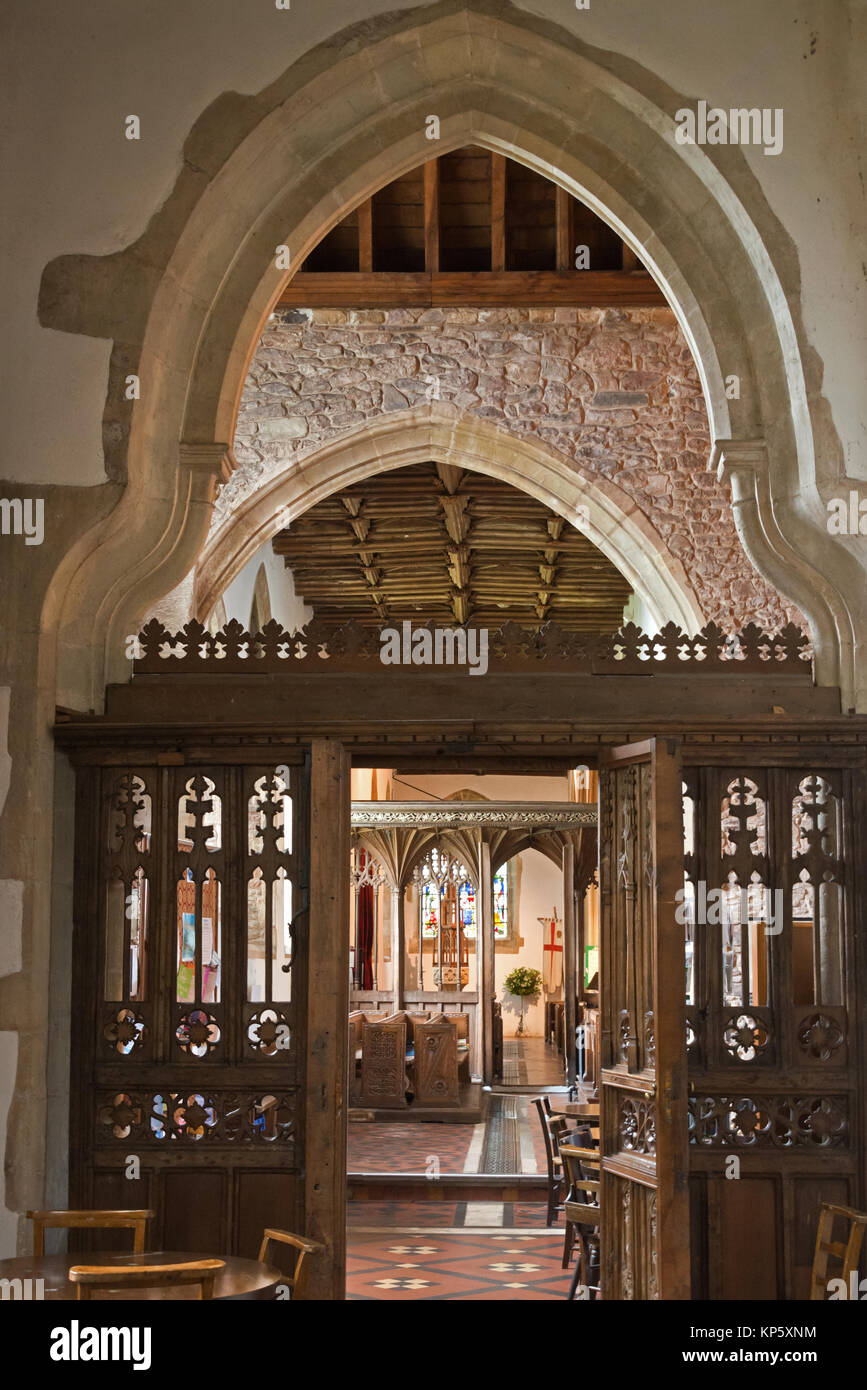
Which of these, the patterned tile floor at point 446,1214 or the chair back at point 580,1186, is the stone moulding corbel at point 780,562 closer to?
the chair back at point 580,1186

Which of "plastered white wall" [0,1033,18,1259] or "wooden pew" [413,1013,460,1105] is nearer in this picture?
"plastered white wall" [0,1033,18,1259]

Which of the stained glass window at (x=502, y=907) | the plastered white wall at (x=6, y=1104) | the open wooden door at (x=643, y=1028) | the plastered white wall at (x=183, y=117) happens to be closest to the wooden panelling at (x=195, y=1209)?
the plastered white wall at (x=6, y=1104)

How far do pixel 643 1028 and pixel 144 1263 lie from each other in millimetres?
1688

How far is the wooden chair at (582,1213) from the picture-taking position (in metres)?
5.65

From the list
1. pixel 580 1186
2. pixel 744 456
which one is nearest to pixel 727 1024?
pixel 580 1186

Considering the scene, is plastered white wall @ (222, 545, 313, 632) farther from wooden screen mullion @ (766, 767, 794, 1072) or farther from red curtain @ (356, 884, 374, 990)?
wooden screen mullion @ (766, 767, 794, 1072)

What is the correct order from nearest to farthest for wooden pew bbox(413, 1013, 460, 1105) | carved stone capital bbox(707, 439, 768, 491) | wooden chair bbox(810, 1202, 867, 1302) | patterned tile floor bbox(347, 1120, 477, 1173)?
1. wooden chair bbox(810, 1202, 867, 1302)
2. carved stone capital bbox(707, 439, 768, 491)
3. patterned tile floor bbox(347, 1120, 477, 1173)
4. wooden pew bbox(413, 1013, 460, 1105)

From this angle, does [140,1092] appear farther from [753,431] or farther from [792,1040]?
[753,431]

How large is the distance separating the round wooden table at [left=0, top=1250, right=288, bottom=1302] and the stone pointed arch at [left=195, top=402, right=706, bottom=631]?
5.69 m

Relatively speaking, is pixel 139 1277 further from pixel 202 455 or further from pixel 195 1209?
pixel 202 455

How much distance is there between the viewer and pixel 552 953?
22578mm

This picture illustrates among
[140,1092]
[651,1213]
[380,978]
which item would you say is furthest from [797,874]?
[380,978]

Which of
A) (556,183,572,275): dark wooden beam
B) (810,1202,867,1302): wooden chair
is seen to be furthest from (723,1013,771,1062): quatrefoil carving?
(556,183,572,275): dark wooden beam

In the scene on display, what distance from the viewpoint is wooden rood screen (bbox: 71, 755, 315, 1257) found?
463 centimetres
